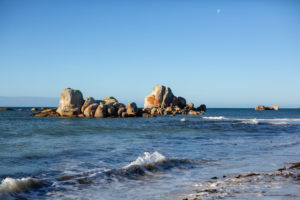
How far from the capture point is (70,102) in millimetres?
57688

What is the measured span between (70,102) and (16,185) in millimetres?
51802

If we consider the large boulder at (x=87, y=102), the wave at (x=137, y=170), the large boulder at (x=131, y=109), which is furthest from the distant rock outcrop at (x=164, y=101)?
the wave at (x=137, y=170)

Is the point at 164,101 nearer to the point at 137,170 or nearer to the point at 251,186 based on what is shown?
the point at 137,170

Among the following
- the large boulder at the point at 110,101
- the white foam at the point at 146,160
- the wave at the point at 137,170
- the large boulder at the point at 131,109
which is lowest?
the wave at the point at 137,170

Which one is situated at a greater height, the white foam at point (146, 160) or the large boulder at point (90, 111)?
the large boulder at point (90, 111)

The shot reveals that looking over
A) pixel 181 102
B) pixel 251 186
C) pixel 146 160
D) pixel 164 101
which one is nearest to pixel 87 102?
pixel 164 101

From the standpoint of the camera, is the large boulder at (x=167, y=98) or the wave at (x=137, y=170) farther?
the large boulder at (x=167, y=98)

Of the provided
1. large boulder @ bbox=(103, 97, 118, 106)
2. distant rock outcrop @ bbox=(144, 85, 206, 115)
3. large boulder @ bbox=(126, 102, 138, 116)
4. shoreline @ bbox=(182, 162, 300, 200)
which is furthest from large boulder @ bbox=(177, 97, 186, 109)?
shoreline @ bbox=(182, 162, 300, 200)

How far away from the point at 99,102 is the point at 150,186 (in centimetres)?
5444

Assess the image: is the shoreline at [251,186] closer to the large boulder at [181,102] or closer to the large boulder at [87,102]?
the large boulder at [87,102]

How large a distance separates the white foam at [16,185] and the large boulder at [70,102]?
50.5 meters

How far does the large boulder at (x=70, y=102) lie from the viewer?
187 feet

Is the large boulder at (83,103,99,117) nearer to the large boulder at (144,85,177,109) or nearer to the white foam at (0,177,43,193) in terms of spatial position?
the large boulder at (144,85,177,109)

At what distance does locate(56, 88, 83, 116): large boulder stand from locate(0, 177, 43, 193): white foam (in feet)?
166
